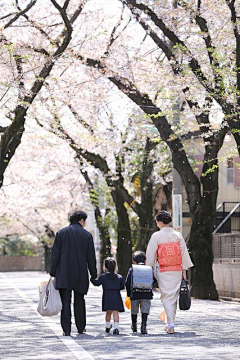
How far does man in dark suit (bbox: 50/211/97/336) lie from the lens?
11609mm

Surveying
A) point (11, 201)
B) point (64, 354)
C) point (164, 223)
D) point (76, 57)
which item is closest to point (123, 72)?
point (76, 57)

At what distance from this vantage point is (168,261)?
1216 centimetres

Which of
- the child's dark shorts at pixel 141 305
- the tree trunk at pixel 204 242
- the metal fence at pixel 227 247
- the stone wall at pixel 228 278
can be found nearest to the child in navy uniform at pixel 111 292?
the child's dark shorts at pixel 141 305

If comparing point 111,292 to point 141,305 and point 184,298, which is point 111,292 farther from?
point 184,298

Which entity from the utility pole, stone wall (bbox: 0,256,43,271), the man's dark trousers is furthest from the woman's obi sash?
stone wall (bbox: 0,256,43,271)

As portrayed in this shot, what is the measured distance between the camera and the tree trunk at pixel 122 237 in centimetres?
3462

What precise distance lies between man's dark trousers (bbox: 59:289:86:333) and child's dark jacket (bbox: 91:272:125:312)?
31cm

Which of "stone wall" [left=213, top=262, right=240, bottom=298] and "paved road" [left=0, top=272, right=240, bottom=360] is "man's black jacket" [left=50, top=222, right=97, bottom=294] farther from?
"stone wall" [left=213, top=262, right=240, bottom=298]

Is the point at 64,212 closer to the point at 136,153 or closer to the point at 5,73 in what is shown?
the point at 136,153

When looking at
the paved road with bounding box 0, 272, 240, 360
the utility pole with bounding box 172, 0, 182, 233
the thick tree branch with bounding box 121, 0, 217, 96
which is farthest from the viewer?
the utility pole with bounding box 172, 0, 182, 233

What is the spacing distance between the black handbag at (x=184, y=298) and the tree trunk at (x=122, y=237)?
877 inches

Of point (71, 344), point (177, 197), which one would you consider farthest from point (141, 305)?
point (177, 197)

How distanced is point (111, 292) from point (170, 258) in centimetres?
93

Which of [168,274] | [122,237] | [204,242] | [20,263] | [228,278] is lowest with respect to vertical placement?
[168,274]
